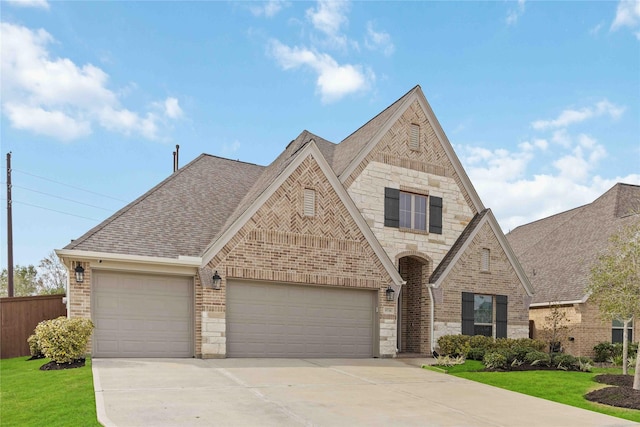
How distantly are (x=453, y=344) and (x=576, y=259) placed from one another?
1039 cm

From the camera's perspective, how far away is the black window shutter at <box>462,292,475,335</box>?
19109 millimetres

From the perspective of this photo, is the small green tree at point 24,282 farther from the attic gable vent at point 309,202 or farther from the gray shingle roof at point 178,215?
the attic gable vent at point 309,202

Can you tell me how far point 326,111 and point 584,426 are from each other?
12347 millimetres

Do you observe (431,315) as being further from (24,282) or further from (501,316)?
(24,282)

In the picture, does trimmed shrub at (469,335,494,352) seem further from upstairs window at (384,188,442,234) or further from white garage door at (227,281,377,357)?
upstairs window at (384,188,442,234)

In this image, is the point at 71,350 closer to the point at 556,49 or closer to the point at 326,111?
the point at 326,111

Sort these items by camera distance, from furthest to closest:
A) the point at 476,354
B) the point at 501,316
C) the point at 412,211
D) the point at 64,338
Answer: the point at 501,316, the point at 412,211, the point at 476,354, the point at 64,338

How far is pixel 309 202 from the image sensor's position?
1599 cm

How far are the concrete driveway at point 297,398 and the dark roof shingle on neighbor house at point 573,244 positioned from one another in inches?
479

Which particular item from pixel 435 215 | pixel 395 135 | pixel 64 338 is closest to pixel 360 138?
pixel 395 135

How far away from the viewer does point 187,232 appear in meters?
15.4

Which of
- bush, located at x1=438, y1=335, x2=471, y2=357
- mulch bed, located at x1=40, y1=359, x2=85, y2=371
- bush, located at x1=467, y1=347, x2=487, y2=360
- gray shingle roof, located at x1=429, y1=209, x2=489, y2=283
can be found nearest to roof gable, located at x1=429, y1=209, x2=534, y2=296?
gray shingle roof, located at x1=429, y1=209, x2=489, y2=283

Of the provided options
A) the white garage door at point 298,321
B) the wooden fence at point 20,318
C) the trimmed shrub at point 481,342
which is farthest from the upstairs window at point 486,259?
the wooden fence at point 20,318

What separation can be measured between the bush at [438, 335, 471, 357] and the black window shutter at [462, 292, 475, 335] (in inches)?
40.5
